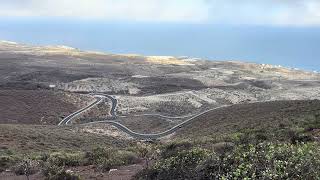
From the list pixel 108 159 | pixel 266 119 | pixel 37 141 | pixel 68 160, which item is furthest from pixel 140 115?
pixel 108 159

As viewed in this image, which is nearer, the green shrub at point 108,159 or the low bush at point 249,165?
the low bush at point 249,165

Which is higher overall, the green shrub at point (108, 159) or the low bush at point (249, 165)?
the low bush at point (249, 165)

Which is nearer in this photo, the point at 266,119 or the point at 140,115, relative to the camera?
the point at 266,119

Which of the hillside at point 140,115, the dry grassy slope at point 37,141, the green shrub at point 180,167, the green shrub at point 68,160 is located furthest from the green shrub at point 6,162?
the dry grassy slope at point 37,141

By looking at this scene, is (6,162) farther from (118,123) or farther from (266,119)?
(118,123)

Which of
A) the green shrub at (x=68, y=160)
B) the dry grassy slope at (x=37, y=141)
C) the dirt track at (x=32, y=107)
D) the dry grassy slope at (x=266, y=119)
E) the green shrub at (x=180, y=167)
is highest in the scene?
the green shrub at (x=180, y=167)

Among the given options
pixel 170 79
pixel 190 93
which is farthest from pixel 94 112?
pixel 170 79

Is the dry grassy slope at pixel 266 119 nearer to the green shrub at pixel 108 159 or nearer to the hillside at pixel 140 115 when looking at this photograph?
the hillside at pixel 140 115

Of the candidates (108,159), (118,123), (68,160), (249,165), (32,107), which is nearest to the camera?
(249,165)

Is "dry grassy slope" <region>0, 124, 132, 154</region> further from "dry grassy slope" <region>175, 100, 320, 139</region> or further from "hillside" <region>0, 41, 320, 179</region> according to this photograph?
"dry grassy slope" <region>175, 100, 320, 139</region>

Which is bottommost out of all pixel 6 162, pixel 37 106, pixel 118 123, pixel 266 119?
pixel 118 123

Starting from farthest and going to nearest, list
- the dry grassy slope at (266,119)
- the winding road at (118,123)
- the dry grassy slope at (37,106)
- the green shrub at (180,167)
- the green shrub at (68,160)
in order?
the dry grassy slope at (37,106) < the winding road at (118,123) < the dry grassy slope at (266,119) < the green shrub at (68,160) < the green shrub at (180,167)

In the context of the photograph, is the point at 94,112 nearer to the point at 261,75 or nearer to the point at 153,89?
the point at 153,89
